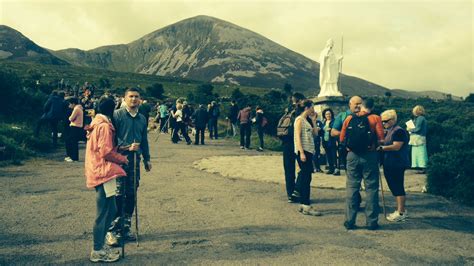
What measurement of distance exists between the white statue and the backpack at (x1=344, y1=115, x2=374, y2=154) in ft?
40.8

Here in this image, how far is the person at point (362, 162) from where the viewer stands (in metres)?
6.12

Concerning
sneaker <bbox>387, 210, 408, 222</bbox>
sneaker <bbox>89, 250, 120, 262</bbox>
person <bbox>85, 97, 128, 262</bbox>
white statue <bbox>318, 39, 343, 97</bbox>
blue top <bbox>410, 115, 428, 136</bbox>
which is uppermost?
white statue <bbox>318, 39, 343, 97</bbox>

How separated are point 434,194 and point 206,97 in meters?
47.3

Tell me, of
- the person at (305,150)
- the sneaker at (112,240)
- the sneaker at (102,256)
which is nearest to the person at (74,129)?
the person at (305,150)

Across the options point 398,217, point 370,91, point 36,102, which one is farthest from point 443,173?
point 370,91

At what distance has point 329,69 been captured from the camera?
18828 millimetres

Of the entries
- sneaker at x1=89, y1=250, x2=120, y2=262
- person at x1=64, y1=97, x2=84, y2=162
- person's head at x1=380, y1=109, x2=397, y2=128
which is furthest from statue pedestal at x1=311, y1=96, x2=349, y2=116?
sneaker at x1=89, y1=250, x2=120, y2=262

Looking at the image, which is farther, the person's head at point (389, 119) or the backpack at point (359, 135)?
the person's head at point (389, 119)

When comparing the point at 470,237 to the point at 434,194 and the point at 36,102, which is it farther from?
the point at 36,102

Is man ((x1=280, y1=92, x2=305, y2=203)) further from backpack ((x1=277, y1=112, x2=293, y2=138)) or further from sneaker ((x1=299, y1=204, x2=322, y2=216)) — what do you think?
sneaker ((x1=299, y1=204, x2=322, y2=216))

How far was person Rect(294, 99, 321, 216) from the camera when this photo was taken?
6.92 meters

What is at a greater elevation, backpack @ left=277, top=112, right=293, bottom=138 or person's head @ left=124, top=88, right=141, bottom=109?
person's head @ left=124, top=88, right=141, bottom=109

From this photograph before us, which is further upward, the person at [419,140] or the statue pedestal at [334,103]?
the statue pedestal at [334,103]

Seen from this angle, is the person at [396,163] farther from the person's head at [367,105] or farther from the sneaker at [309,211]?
the sneaker at [309,211]
